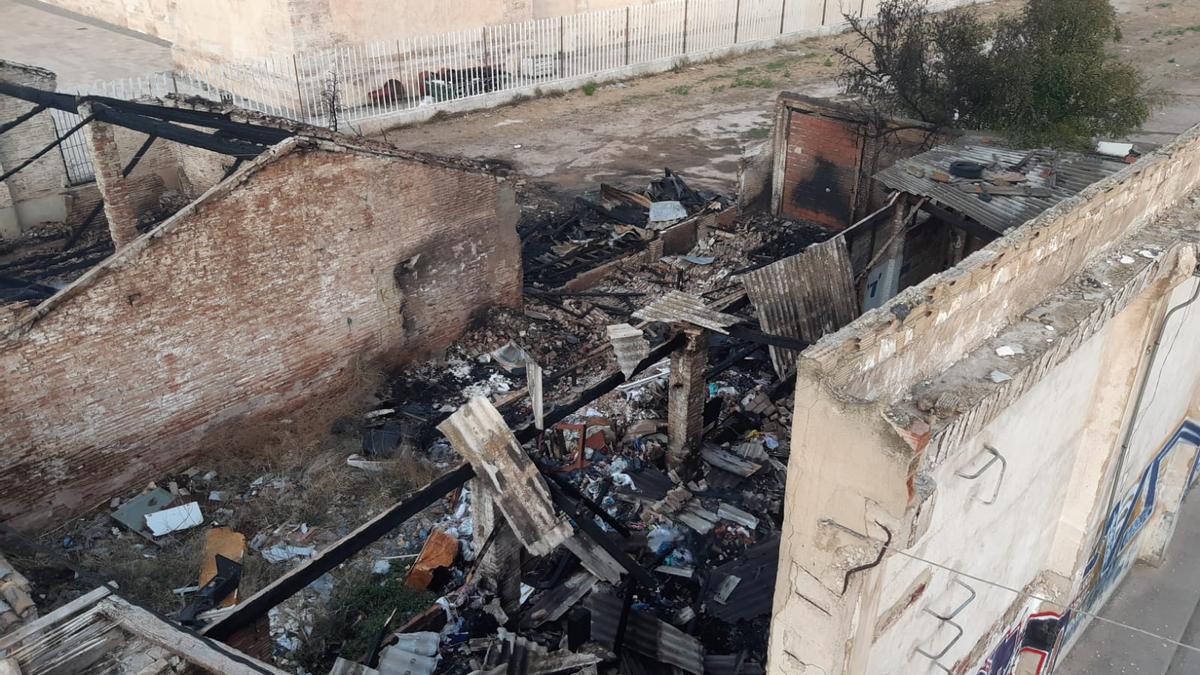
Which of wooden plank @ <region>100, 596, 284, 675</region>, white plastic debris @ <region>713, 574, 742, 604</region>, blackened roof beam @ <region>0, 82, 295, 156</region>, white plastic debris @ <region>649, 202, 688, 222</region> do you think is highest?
blackened roof beam @ <region>0, 82, 295, 156</region>

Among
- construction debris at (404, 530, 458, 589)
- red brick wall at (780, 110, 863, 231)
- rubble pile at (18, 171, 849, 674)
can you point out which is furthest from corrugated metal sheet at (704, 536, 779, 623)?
red brick wall at (780, 110, 863, 231)

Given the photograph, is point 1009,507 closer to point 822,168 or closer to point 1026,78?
point 1026,78

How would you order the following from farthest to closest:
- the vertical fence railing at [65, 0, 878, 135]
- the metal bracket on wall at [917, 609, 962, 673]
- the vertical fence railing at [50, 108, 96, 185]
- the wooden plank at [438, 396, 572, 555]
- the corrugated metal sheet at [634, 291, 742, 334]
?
1. the vertical fence railing at [65, 0, 878, 135]
2. the vertical fence railing at [50, 108, 96, 185]
3. the corrugated metal sheet at [634, 291, 742, 334]
4. the wooden plank at [438, 396, 572, 555]
5. the metal bracket on wall at [917, 609, 962, 673]

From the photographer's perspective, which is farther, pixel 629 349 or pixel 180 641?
pixel 629 349

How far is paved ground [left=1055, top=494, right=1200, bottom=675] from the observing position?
9.27 m

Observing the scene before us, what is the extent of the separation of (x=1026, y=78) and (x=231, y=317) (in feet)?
42.2

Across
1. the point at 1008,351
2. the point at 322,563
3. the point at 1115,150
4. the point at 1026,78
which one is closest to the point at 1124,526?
the point at 1008,351

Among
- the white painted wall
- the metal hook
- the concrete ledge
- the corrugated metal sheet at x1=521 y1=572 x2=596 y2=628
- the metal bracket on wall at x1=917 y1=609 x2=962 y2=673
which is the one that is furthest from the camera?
the corrugated metal sheet at x1=521 y1=572 x2=596 y2=628

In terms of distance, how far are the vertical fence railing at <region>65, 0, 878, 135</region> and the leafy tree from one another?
11.5 meters

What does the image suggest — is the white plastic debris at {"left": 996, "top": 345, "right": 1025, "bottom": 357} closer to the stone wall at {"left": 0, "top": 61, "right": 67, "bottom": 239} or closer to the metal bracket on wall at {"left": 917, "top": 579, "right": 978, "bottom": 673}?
the metal bracket on wall at {"left": 917, "top": 579, "right": 978, "bottom": 673}

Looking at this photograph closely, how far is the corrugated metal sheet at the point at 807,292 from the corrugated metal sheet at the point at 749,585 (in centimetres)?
242

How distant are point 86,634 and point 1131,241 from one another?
7506 mm

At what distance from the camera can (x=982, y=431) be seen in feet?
18.3

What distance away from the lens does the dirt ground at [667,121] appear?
21.1m
